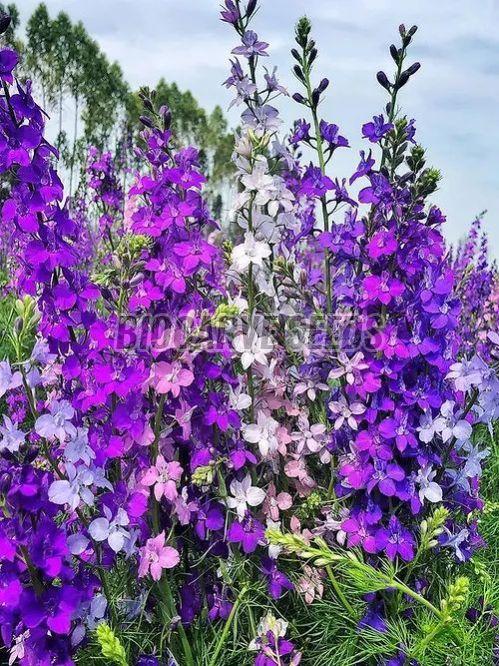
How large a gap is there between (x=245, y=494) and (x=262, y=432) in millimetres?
215

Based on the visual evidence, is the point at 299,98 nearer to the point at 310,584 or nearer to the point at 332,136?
the point at 332,136

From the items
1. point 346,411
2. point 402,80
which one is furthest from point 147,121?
point 346,411

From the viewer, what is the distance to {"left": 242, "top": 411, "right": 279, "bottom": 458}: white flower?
2.70 m

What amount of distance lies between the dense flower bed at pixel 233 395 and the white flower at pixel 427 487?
1 cm

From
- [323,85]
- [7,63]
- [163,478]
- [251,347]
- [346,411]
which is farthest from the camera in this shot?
[323,85]

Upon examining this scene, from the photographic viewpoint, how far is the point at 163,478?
8.35 feet

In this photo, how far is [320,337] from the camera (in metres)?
3.03

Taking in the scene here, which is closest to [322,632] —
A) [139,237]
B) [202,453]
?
[202,453]

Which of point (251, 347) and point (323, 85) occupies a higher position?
point (323, 85)

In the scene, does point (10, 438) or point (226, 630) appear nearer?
point (10, 438)

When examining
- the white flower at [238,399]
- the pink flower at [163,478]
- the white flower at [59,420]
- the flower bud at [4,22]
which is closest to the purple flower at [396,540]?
the white flower at [238,399]

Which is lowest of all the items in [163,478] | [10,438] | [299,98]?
[163,478]

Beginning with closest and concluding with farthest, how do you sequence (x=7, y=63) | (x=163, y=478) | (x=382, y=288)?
(x=7, y=63) → (x=163, y=478) → (x=382, y=288)

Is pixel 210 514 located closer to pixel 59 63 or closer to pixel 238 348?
pixel 238 348
